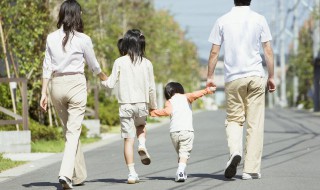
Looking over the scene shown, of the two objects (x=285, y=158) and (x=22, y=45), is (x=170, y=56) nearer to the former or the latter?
(x=22, y=45)

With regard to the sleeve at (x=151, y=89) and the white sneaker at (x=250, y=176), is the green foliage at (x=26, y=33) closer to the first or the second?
the sleeve at (x=151, y=89)

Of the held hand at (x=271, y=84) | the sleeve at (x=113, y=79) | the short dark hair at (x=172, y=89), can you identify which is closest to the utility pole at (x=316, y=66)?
the short dark hair at (x=172, y=89)

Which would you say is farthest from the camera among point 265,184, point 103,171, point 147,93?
point 103,171

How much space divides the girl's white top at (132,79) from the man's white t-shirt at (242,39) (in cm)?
80

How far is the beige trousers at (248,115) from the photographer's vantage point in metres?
9.34

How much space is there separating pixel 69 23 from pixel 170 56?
44.6m

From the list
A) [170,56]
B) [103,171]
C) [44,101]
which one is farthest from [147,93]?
[170,56]

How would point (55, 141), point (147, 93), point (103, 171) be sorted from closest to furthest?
point (147, 93)
point (103, 171)
point (55, 141)

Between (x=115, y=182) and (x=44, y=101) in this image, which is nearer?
(x=44, y=101)

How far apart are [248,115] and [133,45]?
1417 mm

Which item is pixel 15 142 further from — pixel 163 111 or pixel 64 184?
pixel 64 184

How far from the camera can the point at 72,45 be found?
9078mm

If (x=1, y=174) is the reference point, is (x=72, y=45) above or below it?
above

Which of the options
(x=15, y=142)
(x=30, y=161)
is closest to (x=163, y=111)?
(x=30, y=161)
